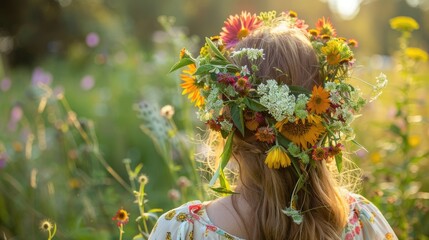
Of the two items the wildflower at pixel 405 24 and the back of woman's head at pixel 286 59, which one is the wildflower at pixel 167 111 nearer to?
the back of woman's head at pixel 286 59

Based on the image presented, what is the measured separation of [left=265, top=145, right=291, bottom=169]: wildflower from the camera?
1.77 meters

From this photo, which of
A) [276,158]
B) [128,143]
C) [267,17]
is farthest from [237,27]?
[128,143]

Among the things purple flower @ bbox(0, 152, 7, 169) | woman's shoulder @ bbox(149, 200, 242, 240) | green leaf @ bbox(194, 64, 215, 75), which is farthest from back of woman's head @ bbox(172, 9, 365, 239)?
purple flower @ bbox(0, 152, 7, 169)

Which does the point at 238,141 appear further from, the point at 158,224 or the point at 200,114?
the point at 158,224

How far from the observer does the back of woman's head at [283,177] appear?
1.87 meters

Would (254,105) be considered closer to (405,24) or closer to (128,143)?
(405,24)

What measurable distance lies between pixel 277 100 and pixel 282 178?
27cm

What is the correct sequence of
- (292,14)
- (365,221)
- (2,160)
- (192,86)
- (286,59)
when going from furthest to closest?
(2,160) < (365,221) < (292,14) < (192,86) < (286,59)

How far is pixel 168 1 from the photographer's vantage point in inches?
782

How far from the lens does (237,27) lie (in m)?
2.05

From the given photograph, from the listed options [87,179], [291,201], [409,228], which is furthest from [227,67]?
[87,179]

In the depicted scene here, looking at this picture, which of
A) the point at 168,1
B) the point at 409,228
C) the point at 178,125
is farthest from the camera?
the point at 168,1

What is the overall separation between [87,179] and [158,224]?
1.50m

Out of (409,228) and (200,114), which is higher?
(200,114)
